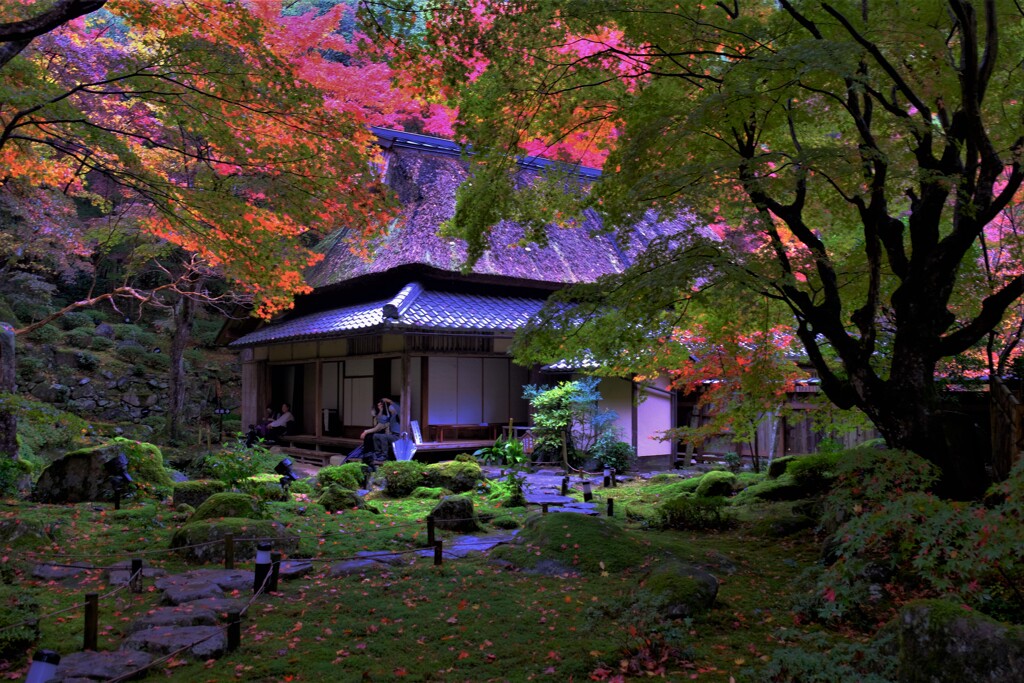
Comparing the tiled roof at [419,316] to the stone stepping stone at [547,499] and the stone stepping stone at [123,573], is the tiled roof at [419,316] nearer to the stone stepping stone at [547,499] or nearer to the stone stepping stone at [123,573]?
the stone stepping stone at [547,499]

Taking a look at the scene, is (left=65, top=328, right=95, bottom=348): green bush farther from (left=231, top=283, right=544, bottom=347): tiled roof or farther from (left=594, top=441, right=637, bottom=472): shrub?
(left=594, top=441, right=637, bottom=472): shrub

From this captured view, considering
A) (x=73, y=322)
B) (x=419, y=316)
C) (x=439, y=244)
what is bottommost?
(x=419, y=316)

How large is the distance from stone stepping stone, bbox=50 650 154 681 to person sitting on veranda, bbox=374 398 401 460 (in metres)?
9.12

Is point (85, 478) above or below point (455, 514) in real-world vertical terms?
above

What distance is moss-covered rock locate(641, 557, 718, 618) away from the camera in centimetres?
455

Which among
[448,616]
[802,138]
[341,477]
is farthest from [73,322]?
[802,138]

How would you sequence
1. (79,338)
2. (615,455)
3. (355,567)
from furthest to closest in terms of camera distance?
(79,338) < (615,455) < (355,567)

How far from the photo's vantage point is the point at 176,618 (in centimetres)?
447

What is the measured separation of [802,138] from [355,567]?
6210mm

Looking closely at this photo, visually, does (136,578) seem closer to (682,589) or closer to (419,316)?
(682,589)

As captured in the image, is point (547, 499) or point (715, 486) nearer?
point (547, 499)

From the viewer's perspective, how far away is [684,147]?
21.9 ft

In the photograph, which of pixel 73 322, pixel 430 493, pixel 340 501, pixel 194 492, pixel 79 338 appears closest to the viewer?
pixel 194 492

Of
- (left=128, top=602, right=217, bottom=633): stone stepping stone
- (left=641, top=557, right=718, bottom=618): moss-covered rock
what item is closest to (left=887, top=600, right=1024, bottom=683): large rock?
(left=641, top=557, right=718, bottom=618): moss-covered rock
